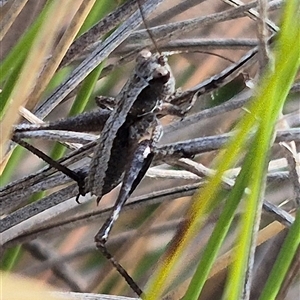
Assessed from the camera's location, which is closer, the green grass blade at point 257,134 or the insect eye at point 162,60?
the green grass blade at point 257,134

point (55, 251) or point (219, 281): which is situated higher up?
point (55, 251)

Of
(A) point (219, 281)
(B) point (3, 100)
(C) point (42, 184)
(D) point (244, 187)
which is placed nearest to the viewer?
(D) point (244, 187)

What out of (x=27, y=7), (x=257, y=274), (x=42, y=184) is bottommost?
(x=257, y=274)

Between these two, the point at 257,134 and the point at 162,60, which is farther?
the point at 162,60

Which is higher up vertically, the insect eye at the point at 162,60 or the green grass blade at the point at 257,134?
the insect eye at the point at 162,60

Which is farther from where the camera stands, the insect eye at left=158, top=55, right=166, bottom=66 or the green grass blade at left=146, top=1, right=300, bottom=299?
the insect eye at left=158, top=55, right=166, bottom=66

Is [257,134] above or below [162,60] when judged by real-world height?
below

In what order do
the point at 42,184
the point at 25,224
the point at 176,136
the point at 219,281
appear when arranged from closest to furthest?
the point at 42,184
the point at 25,224
the point at 219,281
the point at 176,136

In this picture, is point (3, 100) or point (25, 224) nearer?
point (3, 100)

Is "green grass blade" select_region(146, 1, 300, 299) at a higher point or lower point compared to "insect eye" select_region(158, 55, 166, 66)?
lower

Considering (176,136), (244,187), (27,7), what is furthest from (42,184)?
(27,7)

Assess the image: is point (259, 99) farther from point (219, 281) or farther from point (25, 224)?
point (219, 281)
